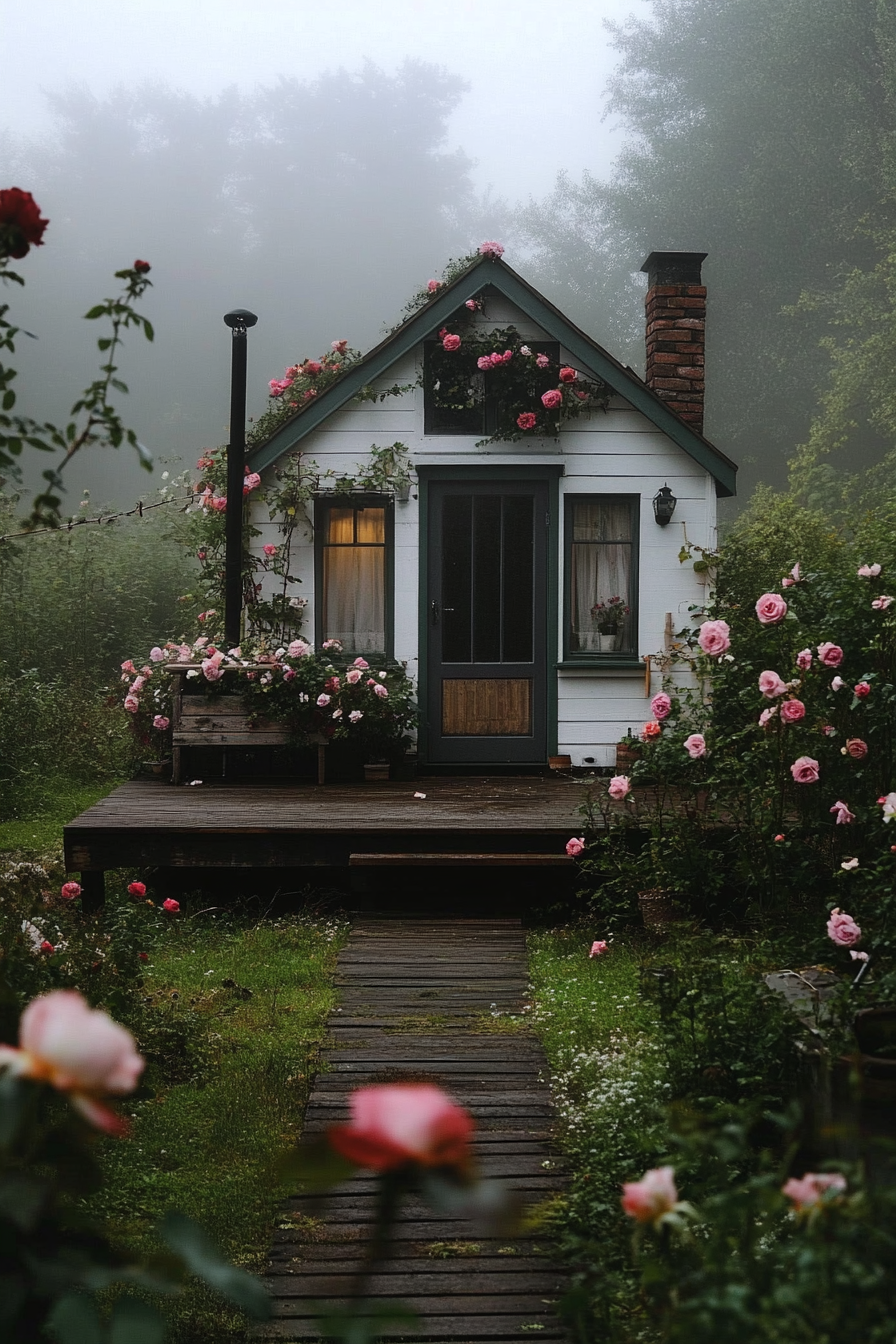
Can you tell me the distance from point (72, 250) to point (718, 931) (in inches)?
1746

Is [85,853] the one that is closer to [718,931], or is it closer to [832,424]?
[718,931]

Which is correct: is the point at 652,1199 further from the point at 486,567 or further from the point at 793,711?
the point at 486,567

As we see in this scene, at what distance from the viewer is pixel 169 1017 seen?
4.84 metres

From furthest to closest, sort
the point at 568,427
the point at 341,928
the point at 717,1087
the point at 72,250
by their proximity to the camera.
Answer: the point at 72,250
the point at 568,427
the point at 341,928
the point at 717,1087

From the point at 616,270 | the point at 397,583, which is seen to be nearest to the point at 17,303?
the point at 616,270

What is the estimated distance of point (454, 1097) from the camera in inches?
170

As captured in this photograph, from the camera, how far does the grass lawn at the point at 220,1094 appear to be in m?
3.41

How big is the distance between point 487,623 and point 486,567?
423 mm

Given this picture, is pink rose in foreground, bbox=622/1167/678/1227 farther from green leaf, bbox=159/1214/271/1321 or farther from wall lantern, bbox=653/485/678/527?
wall lantern, bbox=653/485/678/527

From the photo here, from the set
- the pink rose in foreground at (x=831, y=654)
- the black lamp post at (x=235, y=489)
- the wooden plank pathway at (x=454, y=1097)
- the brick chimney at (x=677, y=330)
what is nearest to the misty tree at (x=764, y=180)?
the brick chimney at (x=677, y=330)

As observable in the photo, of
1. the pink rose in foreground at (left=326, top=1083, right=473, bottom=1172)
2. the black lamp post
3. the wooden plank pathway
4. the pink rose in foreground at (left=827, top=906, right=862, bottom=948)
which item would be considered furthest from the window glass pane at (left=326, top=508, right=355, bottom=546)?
the pink rose in foreground at (left=326, top=1083, right=473, bottom=1172)

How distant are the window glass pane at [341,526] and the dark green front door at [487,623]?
1.99ft

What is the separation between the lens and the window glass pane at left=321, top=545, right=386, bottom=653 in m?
9.49

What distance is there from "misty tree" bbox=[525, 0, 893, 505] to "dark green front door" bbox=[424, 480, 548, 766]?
2106 cm
